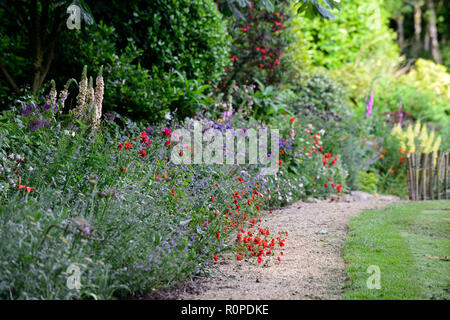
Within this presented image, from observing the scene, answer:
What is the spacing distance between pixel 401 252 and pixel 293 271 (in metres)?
1.07

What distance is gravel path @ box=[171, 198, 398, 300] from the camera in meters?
3.24

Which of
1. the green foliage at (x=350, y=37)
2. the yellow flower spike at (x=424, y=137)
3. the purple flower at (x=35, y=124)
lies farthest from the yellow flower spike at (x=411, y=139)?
the purple flower at (x=35, y=124)

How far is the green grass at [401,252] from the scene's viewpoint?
10.8ft

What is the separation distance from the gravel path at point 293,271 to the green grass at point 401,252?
129 mm

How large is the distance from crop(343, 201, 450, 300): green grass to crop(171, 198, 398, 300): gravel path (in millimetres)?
129

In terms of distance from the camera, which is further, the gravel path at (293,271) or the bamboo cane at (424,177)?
the bamboo cane at (424,177)

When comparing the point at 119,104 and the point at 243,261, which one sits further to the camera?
the point at 119,104

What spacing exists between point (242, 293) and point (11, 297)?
140cm

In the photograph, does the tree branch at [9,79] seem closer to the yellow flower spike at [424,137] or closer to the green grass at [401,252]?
the green grass at [401,252]

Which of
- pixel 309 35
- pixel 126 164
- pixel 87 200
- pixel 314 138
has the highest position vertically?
pixel 309 35

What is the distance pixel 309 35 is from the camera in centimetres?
1300

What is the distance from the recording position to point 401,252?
419 cm

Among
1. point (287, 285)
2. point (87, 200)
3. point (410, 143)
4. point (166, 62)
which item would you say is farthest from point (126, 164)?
point (410, 143)

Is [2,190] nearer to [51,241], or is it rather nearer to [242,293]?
[51,241]
